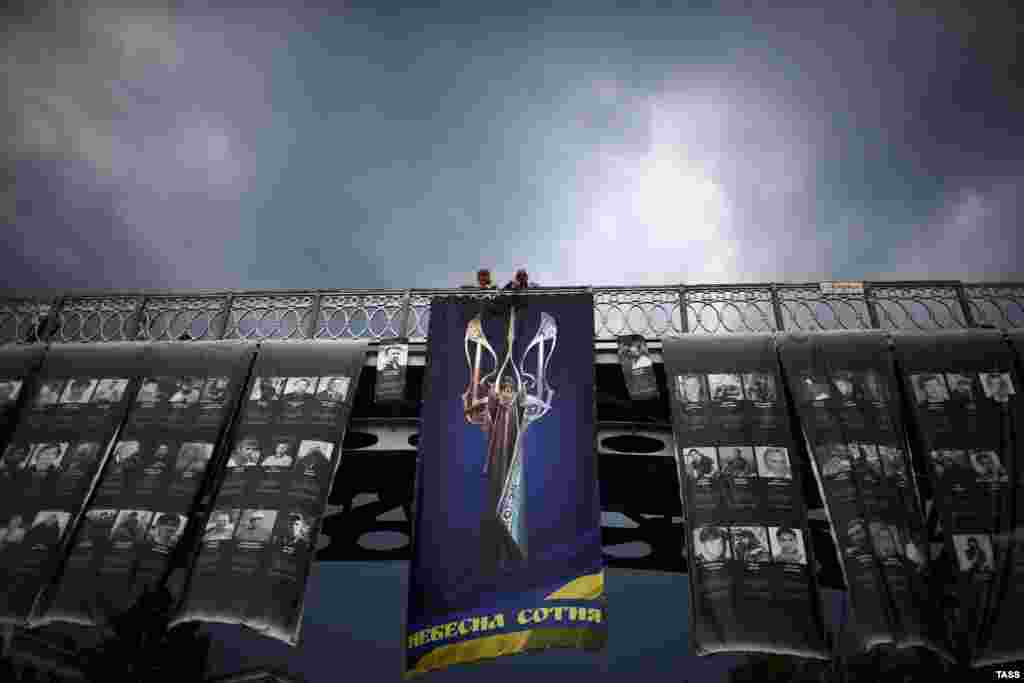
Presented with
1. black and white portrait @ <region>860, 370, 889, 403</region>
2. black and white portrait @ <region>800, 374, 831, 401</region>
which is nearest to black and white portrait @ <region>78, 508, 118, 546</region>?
black and white portrait @ <region>800, 374, 831, 401</region>

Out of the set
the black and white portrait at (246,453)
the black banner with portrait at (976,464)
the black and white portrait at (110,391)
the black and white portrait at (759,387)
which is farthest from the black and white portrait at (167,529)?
the black banner with portrait at (976,464)

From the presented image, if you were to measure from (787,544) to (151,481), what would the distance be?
9.83m

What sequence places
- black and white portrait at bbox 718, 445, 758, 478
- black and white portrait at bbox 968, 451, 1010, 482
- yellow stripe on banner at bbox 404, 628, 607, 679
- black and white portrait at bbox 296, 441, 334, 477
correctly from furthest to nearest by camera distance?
1. black and white portrait at bbox 296, 441, 334, 477
2. black and white portrait at bbox 718, 445, 758, 478
3. black and white portrait at bbox 968, 451, 1010, 482
4. yellow stripe on banner at bbox 404, 628, 607, 679

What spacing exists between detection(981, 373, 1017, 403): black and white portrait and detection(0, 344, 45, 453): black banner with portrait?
54.3 ft

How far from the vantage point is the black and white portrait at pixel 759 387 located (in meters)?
9.33

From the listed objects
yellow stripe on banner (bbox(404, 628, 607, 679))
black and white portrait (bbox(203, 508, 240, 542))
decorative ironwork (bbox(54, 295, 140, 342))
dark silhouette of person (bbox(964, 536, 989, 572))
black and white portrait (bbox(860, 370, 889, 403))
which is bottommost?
yellow stripe on banner (bbox(404, 628, 607, 679))

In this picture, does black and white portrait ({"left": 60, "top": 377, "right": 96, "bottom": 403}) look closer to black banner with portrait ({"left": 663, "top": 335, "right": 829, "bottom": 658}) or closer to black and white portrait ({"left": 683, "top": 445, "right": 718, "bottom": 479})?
black banner with portrait ({"left": 663, "top": 335, "right": 829, "bottom": 658})

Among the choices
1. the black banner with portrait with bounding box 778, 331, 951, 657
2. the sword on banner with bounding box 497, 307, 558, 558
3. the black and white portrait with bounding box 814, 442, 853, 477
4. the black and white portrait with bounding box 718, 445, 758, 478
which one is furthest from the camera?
the sword on banner with bounding box 497, 307, 558, 558

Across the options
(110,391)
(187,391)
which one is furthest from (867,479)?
(110,391)

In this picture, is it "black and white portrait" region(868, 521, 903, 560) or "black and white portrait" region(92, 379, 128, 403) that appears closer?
"black and white portrait" region(868, 521, 903, 560)

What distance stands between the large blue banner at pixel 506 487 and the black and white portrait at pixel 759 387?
100 inches

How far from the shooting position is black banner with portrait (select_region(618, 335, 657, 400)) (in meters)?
9.81

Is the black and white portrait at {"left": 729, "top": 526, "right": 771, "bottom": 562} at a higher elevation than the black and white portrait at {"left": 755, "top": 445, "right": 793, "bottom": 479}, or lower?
lower

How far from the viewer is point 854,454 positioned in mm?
8586
